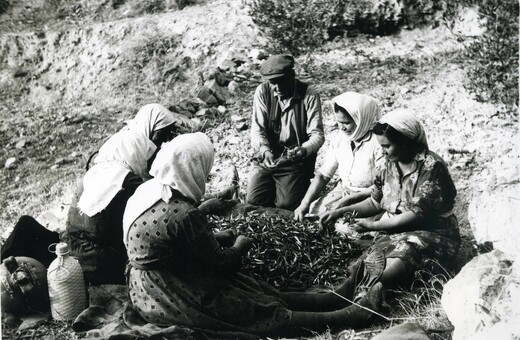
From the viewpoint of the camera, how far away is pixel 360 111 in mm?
5391

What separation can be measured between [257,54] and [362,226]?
16.2ft

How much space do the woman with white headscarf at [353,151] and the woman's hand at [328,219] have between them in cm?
22

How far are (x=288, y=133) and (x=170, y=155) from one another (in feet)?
9.19

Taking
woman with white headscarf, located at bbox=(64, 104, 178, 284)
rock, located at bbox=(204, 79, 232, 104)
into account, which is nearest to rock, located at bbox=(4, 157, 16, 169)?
rock, located at bbox=(204, 79, 232, 104)

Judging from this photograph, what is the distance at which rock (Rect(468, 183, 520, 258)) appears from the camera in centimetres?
390

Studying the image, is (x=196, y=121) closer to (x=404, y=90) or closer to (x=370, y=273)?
(x=404, y=90)

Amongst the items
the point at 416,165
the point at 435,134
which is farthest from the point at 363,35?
the point at 416,165

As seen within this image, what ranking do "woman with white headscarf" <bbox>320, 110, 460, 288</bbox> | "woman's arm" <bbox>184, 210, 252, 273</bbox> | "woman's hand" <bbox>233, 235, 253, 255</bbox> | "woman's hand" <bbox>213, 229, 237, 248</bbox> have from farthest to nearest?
"woman with white headscarf" <bbox>320, 110, 460, 288</bbox> → "woman's hand" <bbox>213, 229, 237, 248</bbox> → "woman's hand" <bbox>233, 235, 253, 255</bbox> → "woman's arm" <bbox>184, 210, 252, 273</bbox>

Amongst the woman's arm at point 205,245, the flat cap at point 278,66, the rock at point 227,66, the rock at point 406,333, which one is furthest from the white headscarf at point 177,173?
the rock at point 227,66

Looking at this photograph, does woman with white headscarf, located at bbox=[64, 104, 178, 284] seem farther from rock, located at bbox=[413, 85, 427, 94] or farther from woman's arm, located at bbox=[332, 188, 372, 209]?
rock, located at bbox=[413, 85, 427, 94]

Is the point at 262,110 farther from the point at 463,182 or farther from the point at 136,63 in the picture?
the point at 136,63

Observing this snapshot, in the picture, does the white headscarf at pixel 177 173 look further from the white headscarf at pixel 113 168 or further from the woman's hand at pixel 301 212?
the woman's hand at pixel 301 212

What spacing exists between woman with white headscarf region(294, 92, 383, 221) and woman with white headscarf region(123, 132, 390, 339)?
5.07ft

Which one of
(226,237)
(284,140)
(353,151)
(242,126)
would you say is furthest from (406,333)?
(242,126)
